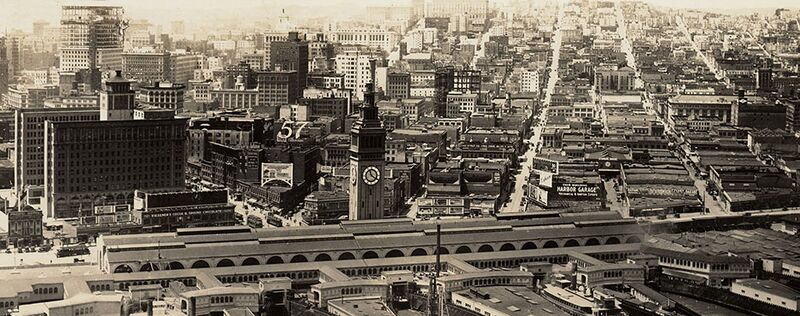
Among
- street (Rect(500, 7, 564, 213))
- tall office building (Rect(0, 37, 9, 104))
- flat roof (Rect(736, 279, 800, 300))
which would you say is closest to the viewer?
flat roof (Rect(736, 279, 800, 300))

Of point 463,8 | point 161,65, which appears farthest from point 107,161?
point 463,8

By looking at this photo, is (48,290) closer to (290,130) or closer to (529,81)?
(290,130)

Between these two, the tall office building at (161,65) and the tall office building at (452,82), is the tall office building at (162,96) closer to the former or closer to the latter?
the tall office building at (161,65)

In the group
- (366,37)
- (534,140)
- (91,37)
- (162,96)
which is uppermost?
(366,37)

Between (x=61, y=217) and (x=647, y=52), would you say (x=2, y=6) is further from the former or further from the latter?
(x=647, y=52)

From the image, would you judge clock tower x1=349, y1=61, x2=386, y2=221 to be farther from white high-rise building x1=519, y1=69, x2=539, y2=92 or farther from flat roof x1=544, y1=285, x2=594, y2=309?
white high-rise building x1=519, y1=69, x2=539, y2=92

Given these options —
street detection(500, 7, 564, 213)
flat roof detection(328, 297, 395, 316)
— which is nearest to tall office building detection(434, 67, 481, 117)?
street detection(500, 7, 564, 213)

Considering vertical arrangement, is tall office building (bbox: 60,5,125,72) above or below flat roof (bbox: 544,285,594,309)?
above
